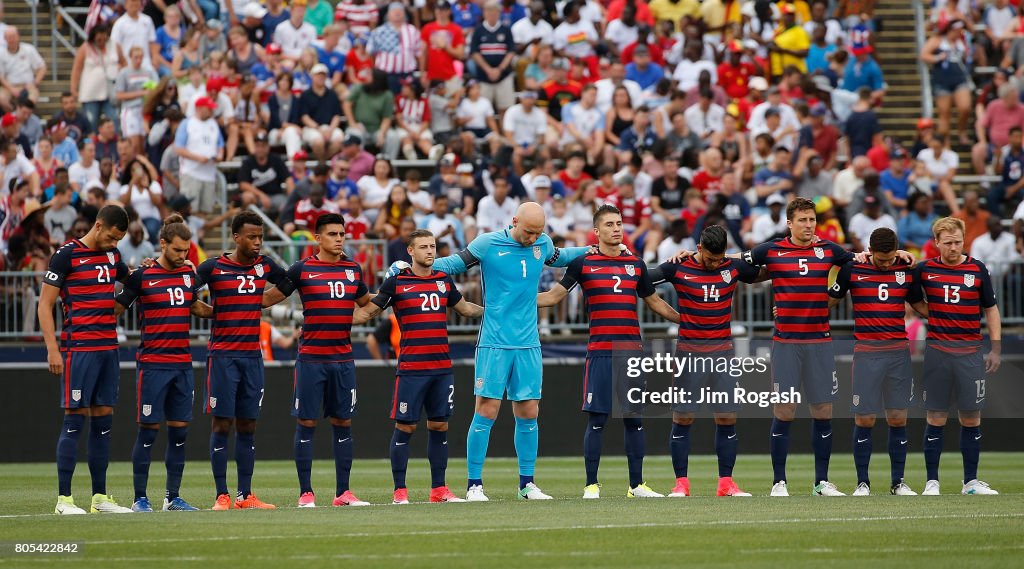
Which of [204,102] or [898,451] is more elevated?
[204,102]

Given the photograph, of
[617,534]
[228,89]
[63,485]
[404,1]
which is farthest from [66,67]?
[617,534]

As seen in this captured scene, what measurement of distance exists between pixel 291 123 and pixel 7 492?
1079cm

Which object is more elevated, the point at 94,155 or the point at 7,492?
the point at 94,155

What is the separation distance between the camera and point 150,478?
717 inches

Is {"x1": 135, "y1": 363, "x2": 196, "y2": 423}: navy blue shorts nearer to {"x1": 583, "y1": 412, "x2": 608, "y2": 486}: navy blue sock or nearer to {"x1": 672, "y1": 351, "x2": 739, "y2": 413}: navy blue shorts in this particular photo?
{"x1": 583, "y1": 412, "x2": 608, "y2": 486}: navy blue sock

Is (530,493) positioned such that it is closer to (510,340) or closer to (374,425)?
(510,340)

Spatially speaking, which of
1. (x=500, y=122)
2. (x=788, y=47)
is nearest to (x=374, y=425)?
(x=500, y=122)

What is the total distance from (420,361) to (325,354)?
2.79 feet

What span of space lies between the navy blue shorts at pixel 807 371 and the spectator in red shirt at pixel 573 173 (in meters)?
10.5

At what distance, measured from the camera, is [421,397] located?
45.9 ft

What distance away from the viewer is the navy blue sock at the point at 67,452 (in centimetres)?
1355

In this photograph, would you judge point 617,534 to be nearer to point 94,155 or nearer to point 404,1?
point 94,155

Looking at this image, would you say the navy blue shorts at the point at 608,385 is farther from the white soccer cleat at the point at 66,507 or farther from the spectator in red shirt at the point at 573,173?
the spectator in red shirt at the point at 573,173

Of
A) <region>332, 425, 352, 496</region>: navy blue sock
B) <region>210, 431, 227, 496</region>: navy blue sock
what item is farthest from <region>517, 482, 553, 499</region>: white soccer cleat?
<region>210, 431, 227, 496</region>: navy blue sock
